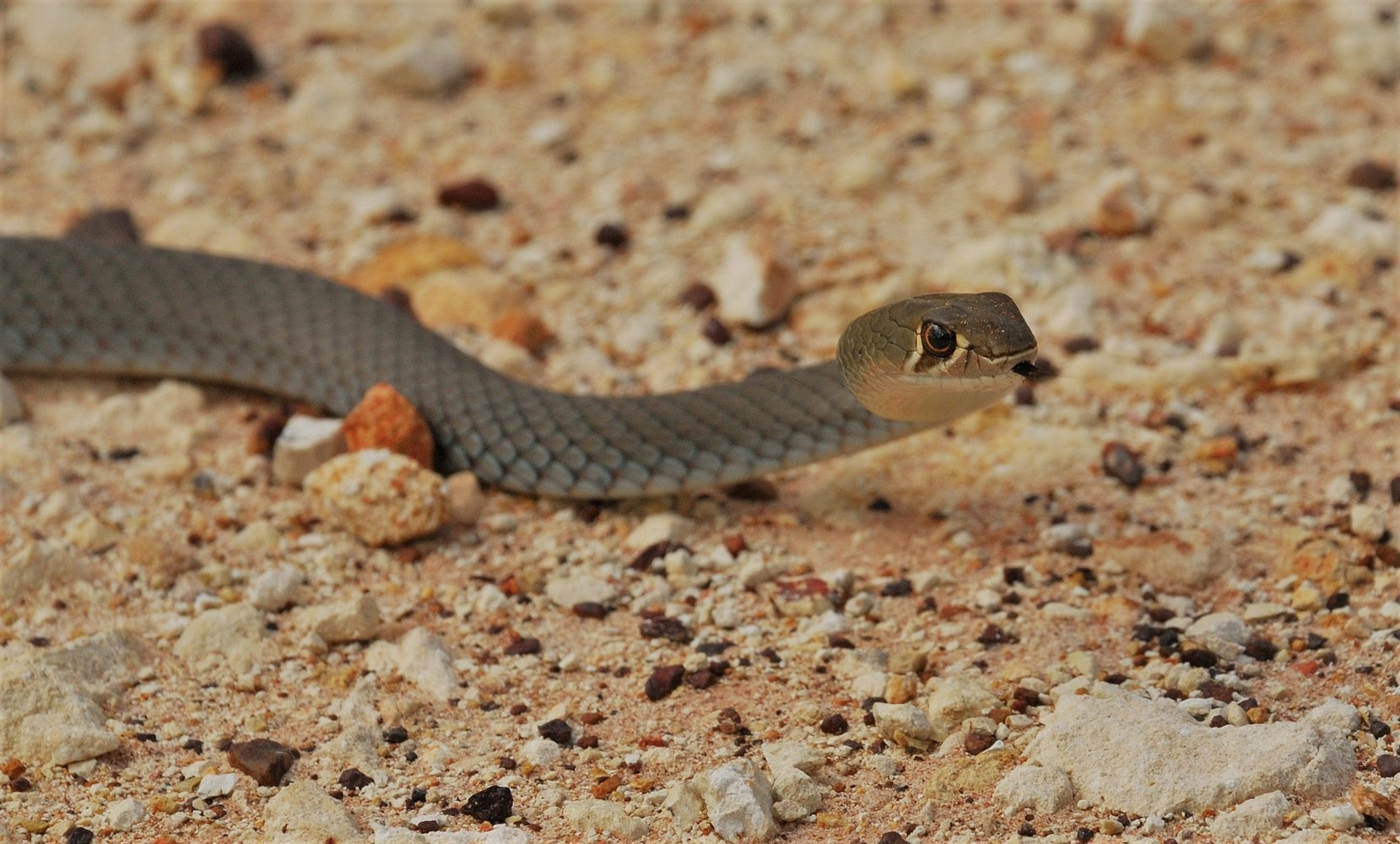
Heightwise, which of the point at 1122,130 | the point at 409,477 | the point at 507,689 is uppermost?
the point at 1122,130

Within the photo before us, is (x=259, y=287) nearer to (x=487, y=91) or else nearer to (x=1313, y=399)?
(x=487, y=91)

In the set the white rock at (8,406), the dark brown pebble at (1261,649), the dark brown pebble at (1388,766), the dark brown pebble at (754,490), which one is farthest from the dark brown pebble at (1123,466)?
the white rock at (8,406)

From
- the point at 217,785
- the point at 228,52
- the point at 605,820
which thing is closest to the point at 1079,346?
the point at 605,820

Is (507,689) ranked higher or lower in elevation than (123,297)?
lower

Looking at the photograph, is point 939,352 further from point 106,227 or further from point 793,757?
point 106,227

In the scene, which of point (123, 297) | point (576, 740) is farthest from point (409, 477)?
point (123, 297)

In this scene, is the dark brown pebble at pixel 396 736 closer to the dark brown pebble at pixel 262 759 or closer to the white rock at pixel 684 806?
the dark brown pebble at pixel 262 759

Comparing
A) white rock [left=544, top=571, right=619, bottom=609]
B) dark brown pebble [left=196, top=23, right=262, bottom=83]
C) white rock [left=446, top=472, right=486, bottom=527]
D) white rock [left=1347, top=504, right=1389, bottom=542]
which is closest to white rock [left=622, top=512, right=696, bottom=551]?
white rock [left=544, top=571, right=619, bottom=609]
